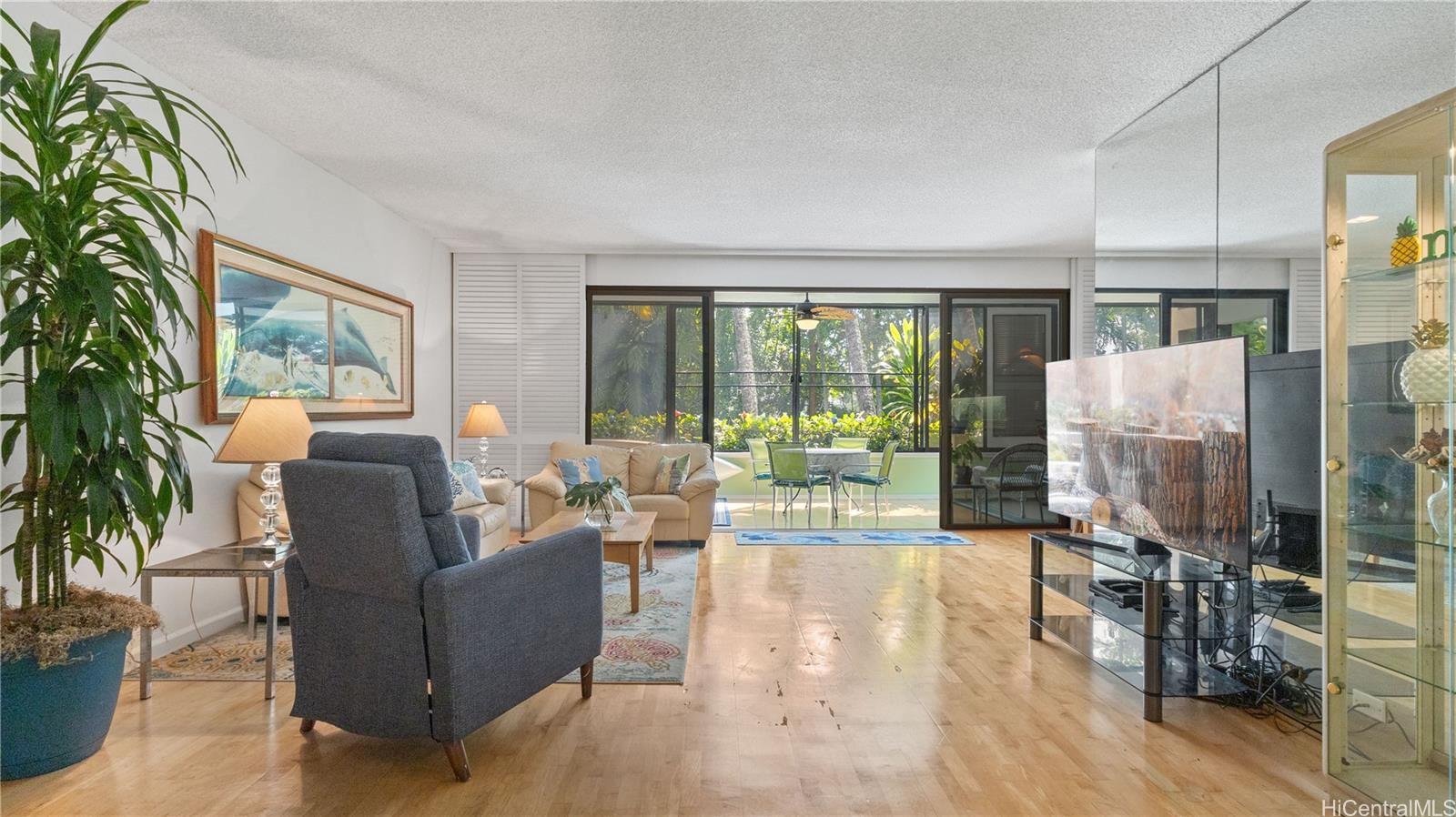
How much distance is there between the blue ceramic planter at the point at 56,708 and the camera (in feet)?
7.68

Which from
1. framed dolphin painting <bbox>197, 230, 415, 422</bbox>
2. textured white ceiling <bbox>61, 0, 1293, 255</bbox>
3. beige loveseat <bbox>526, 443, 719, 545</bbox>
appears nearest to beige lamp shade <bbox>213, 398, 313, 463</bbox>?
framed dolphin painting <bbox>197, 230, 415, 422</bbox>

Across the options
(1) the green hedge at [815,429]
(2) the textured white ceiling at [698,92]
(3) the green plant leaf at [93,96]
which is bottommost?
(1) the green hedge at [815,429]

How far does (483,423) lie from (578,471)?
2.99ft

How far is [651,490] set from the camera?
6891 mm

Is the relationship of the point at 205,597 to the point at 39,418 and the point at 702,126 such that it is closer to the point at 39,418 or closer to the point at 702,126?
the point at 39,418

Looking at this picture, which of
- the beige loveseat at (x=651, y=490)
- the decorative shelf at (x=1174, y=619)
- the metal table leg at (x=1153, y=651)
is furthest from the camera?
the beige loveseat at (x=651, y=490)

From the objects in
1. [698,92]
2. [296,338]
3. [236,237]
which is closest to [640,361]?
[296,338]

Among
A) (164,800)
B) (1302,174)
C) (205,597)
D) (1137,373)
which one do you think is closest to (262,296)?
(205,597)

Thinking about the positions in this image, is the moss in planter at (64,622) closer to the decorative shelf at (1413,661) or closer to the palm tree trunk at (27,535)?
the palm tree trunk at (27,535)

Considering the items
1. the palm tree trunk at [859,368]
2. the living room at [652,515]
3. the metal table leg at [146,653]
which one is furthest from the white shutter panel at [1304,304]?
the palm tree trunk at [859,368]

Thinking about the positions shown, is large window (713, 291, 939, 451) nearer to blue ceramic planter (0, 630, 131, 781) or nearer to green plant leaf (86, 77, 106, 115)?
blue ceramic planter (0, 630, 131, 781)

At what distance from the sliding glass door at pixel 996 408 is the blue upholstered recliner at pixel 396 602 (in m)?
5.72

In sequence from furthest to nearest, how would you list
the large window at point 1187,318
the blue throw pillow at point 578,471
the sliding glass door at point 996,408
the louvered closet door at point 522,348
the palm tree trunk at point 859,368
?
the palm tree trunk at point 859,368 < the sliding glass door at point 996,408 < the louvered closet door at point 522,348 < the blue throw pillow at point 578,471 < the large window at point 1187,318

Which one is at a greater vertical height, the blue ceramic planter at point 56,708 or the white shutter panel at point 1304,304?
the white shutter panel at point 1304,304
